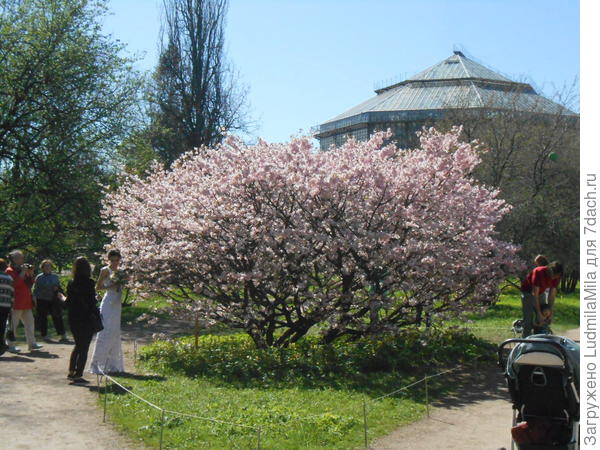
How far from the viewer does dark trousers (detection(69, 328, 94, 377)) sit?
9.96 metres

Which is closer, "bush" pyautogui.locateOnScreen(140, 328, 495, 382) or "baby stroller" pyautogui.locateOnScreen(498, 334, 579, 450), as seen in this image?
"baby stroller" pyautogui.locateOnScreen(498, 334, 579, 450)

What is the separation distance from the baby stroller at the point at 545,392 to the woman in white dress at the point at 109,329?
20.8 feet

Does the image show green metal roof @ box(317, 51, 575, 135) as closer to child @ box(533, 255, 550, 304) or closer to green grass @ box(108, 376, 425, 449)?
child @ box(533, 255, 550, 304)

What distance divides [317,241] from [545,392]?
5557 millimetres

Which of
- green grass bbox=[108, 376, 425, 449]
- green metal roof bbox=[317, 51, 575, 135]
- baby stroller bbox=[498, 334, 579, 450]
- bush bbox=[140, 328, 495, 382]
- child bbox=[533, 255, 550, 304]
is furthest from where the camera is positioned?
green metal roof bbox=[317, 51, 575, 135]

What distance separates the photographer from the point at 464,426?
25.6 ft

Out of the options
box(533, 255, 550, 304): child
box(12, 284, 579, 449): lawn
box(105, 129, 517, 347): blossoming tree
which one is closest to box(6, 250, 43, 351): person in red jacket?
box(105, 129, 517, 347): blossoming tree

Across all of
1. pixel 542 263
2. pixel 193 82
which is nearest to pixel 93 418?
pixel 542 263

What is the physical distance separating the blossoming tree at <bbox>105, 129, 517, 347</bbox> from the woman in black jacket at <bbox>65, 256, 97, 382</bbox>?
1985 millimetres

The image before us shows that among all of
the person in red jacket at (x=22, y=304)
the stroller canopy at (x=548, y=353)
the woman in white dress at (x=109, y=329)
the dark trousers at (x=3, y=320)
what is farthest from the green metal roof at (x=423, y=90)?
the stroller canopy at (x=548, y=353)

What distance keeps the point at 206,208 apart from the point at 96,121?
38.4 feet

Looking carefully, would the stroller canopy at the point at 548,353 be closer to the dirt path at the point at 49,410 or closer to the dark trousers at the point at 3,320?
the dirt path at the point at 49,410
